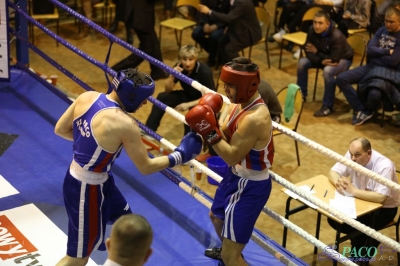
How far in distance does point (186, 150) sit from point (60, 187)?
178 centimetres

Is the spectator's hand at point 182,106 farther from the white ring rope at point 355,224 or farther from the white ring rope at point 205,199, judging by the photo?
the white ring rope at point 355,224

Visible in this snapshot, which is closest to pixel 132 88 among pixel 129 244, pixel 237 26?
pixel 129 244

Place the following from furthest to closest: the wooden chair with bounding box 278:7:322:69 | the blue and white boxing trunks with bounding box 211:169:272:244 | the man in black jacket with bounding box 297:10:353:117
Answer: the wooden chair with bounding box 278:7:322:69
the man in black jacket with bounding box 297:10:353:117
the blue and white boxing trunks with bounding box 211:169:272:244

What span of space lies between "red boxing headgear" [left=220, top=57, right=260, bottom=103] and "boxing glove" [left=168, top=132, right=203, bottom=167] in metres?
0.33

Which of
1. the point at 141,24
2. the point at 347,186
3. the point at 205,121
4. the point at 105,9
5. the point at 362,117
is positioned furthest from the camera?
the point at 105,9

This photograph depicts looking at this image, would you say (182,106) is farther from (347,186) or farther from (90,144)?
(90,144)

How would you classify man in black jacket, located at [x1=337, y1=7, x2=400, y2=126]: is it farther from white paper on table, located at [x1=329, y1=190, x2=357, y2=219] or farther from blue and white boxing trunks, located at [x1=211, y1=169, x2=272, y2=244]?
blue and white boxing trunks, located at [x1=211, y1=169, x2=272, y2=244]

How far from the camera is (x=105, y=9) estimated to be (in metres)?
10.4

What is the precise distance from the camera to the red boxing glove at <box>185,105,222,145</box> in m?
3.68

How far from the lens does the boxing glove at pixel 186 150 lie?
12.3 feet

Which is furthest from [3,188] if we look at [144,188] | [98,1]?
[98,1]

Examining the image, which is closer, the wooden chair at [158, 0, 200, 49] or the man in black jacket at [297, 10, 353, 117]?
the man in black jacket at [297, 10, 353, 117]

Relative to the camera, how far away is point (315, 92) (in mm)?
8312

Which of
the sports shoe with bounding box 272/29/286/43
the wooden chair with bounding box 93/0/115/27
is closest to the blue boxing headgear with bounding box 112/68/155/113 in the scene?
the sports shoe with bounding box 272/29/286/43
